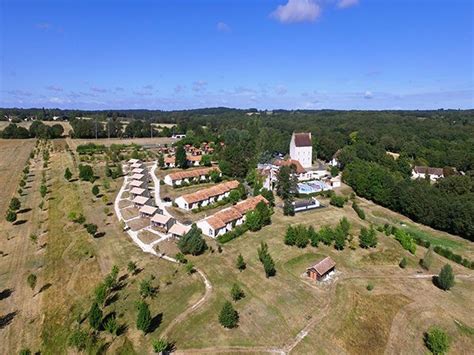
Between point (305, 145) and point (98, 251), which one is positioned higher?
point (305, 145)

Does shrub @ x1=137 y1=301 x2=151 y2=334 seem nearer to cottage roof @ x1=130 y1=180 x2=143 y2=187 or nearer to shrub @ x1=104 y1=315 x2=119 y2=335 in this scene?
shrub @ x1=104 y1=315 x2=119 y2=335

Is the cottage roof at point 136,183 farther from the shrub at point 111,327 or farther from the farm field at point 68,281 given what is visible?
the shrub at point 111,327

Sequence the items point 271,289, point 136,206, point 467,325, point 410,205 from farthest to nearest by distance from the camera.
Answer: point 410,205
point 136,206
point 271,289
point 467,325

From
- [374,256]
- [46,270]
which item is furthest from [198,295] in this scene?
[374,256]

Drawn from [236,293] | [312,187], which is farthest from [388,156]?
[236,293]

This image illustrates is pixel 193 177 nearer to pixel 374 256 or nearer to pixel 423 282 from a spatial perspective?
pixel 374 256

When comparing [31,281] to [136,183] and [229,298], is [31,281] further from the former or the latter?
[136,183]
